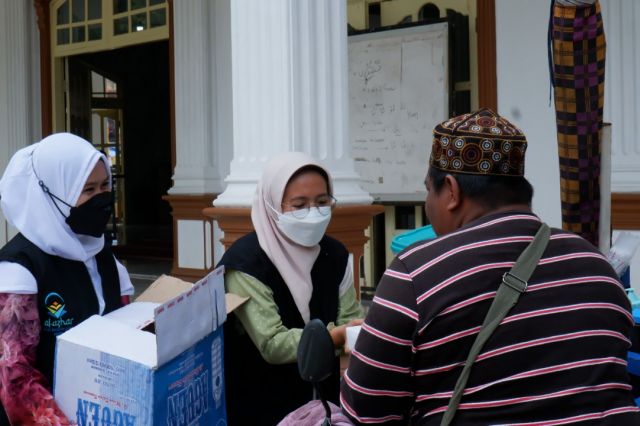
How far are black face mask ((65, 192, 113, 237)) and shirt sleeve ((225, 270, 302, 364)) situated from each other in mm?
451

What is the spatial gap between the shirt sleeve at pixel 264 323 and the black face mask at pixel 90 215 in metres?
0.45

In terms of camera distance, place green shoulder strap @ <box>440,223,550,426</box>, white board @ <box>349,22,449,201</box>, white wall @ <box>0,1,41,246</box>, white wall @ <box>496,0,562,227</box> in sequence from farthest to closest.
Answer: white wall @ <box>0,1,41,246</box> < white board @ <box>349,22,449,201</box> < white wall @ <box>496,0,562,227</box> < green shoulder strap @ <box>440,223,550,426</box>

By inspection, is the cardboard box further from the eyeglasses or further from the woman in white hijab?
the eyeglasses

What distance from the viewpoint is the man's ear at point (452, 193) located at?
147cm

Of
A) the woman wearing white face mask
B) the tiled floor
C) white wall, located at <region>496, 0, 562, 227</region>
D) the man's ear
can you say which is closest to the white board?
white wall, located at <region>496, 0, 562, 227</region>

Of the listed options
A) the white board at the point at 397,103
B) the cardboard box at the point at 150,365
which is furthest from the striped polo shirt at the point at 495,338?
the white board at the point at 397,103

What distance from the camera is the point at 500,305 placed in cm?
131

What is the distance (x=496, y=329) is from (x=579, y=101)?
120 cm

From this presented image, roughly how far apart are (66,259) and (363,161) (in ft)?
15.7

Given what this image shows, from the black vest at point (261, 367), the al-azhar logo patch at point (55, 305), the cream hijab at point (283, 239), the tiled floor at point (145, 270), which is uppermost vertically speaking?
the cream hijab at point (283, 239)

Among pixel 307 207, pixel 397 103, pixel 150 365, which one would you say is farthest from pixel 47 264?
pixel 397 103

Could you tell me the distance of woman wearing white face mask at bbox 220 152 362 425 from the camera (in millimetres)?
2246

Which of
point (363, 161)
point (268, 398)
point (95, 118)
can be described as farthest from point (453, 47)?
point (95, 118)

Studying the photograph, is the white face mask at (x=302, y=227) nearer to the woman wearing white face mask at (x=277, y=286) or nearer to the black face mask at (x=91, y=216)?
the woman wearing white face mask at (x=277, y=286)
